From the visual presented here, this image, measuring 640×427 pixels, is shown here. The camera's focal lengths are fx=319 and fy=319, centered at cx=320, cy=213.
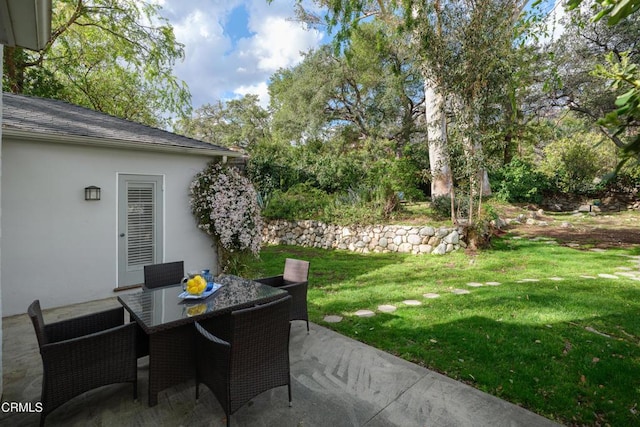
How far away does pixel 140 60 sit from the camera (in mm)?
13445

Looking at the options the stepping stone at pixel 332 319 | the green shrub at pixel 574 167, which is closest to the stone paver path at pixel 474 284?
the stepping stone at pixel 332 319

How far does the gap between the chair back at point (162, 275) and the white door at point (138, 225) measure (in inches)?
84.4

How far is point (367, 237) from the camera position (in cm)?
969

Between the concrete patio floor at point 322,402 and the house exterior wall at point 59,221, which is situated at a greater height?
the house exterior wall at point 59,221

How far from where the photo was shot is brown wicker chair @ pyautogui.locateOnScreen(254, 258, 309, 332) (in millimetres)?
3836

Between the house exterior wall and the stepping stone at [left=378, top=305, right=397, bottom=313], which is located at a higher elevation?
the house exterior wall

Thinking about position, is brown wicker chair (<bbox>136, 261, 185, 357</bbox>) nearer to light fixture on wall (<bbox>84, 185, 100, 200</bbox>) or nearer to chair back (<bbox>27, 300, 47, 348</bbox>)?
chair back (<bbox>27, 300, 47, 348</bbox>)

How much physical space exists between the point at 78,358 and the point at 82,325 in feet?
1.69

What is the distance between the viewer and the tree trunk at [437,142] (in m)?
8.73

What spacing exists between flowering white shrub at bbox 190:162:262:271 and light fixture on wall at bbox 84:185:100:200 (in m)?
1.60

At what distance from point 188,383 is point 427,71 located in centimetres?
839

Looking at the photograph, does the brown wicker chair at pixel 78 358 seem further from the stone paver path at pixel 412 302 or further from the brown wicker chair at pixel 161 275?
the stone paver path at pixel 412 302

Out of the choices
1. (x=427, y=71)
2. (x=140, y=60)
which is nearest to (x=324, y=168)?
(x=427, y=71)

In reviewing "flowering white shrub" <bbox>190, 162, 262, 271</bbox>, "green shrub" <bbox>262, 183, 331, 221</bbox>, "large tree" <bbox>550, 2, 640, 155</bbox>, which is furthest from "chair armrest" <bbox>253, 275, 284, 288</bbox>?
"large tree" <bbox>550, 2, 640, 155</bbox>
